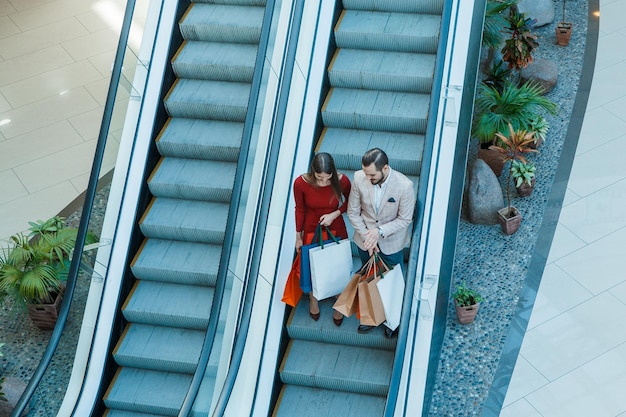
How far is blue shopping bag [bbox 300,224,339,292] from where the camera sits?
6.40m

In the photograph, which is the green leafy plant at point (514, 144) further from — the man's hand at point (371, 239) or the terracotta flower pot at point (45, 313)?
the terracotta flower pot at point (45, 313)

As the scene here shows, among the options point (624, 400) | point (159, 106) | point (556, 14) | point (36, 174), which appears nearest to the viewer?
point (624, 400)

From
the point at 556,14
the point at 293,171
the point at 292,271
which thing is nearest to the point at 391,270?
the point at 292,271

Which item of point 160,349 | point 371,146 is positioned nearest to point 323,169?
point 371,146

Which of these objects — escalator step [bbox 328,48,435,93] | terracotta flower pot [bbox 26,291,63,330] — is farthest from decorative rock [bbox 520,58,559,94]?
terracotta flower pot [bbox 26,291,63,330]

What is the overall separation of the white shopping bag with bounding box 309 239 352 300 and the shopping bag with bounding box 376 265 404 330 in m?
0.36

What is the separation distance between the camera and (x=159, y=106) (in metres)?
8.21

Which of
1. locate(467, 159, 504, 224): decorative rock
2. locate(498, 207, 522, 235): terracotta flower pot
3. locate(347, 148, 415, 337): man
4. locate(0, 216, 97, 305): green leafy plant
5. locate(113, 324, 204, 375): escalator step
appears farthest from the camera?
locate(467, 159, 504, 224): decorative rock

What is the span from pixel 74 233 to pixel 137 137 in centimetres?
126

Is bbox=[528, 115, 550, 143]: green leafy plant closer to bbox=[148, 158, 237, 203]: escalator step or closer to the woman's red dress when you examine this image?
bbox=[148, 158, 237, 203]: escalator step

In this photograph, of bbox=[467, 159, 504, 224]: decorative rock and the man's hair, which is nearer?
the man's hair

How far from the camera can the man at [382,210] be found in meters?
6.12

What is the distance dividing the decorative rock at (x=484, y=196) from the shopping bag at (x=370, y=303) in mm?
2844

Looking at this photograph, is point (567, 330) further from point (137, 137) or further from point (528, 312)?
point (137, 137)
